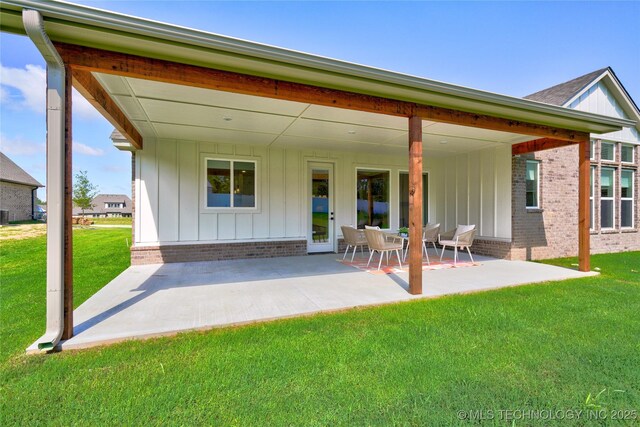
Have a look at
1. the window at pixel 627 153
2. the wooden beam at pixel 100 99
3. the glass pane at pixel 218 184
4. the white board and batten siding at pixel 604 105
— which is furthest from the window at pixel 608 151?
the wooden beam at pixel 100 99

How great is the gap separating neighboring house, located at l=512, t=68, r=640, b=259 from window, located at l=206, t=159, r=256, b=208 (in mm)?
6453

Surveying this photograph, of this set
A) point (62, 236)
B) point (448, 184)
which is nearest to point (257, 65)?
point (62, 236)

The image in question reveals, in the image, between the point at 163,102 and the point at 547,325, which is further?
the point at 163,102

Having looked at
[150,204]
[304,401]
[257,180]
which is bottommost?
[304,401]

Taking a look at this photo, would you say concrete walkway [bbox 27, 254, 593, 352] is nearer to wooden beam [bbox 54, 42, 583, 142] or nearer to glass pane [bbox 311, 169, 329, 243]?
glass pane [bbox 311, 169, 329, 243]

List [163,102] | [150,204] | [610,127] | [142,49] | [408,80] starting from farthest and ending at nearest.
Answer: [150,204], [610,127], [163,102], [408,80], [142,49]

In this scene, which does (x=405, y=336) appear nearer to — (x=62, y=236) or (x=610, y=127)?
(x=62, y=236)

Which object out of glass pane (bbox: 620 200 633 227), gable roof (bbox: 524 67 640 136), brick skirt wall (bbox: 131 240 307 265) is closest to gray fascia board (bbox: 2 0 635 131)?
brick skirt wall (bbox: 131 240 307 265)

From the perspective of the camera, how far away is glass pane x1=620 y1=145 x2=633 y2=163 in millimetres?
9820

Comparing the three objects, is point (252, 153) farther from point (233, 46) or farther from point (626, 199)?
point (626, 199)

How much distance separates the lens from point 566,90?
30.5ft

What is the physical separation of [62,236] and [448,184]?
9166 millimetres

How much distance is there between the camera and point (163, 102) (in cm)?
457

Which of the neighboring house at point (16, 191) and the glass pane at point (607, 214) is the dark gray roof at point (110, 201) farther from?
the glass pane at point (607, 214)
